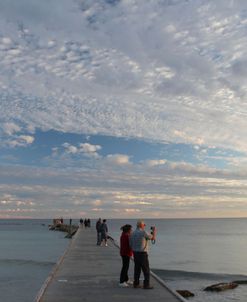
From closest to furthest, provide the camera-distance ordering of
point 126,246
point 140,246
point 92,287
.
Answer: point 140,246 < point 92,287 < point 126,246

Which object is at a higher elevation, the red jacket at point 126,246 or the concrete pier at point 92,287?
the red jacket at point 126,246

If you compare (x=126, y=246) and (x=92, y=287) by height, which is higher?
(x=126, y=246)

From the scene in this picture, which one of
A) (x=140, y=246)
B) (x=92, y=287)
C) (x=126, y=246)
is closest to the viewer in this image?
(x=140, y=246)

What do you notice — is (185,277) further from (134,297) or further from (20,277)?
(134,297)

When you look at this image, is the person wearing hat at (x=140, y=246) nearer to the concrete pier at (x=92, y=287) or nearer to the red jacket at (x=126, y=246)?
the concrete pier at (x=92, y=287)

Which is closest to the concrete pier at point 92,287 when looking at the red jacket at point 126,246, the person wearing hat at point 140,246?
the person wearing hat at point 140,246

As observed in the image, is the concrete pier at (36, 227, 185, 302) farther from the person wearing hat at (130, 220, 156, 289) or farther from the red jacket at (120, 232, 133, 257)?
the red jacket at (120, 232, 133, 257)

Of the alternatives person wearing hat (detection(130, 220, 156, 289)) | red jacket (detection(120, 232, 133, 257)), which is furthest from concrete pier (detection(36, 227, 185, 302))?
red jacket (detection(120, 232, 133, 257))

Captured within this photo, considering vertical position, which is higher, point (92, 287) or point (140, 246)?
point (140, 246)

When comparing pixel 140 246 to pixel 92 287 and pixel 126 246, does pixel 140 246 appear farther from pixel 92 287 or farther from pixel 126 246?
pixel 92 287

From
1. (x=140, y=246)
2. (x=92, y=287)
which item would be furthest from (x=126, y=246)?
(x=92, y=287)

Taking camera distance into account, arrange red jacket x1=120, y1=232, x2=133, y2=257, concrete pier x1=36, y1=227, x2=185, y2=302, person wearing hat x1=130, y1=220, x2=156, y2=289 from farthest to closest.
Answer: red jacket x1=120, y1=232, x2=133, y2=257 → person wearing hat x1=130, y1=220, x2=156, y2=289 → concrete pier x1=36, y1=227, x2=185, y2=302

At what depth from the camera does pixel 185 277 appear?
24.3m

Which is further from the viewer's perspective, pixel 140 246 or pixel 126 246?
pixel 126 246
